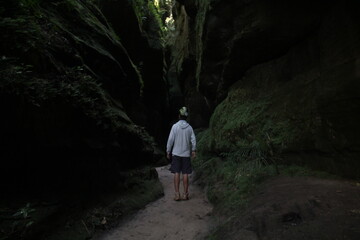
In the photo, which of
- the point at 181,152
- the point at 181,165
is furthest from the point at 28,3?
the point at 181,165

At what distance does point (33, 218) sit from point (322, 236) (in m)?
4.00

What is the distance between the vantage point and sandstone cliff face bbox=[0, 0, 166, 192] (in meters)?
3.76

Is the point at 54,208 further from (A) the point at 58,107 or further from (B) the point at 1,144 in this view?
(A) the point at 58,107

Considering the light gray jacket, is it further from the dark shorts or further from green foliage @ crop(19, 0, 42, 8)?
green foliage @ crop(19, 0, 42, 8)

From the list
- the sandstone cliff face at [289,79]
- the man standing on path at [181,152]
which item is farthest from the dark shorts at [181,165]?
the sandstone cliff face at [289,79]

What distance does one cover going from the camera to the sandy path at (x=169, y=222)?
4.45 metres

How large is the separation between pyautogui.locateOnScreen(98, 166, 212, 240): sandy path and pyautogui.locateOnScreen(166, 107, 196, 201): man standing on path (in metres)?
0.51

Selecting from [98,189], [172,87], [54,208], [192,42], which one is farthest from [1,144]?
[172,87]

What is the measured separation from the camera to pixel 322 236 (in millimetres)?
2506

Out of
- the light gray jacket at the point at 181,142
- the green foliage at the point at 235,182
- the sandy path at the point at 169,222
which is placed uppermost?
the light gray jacket at the point at 181,142

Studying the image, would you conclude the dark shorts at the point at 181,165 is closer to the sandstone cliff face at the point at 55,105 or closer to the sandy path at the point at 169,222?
the sandy path at the point at 169,222

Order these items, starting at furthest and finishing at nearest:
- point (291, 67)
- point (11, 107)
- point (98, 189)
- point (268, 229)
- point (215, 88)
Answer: point (215, 88) → point (291, 67) → point (98, 189) → point (11, 107) → point (268, 229)

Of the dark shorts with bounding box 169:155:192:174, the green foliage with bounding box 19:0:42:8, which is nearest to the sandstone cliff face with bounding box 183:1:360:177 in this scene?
the dark shorts with bounding box 169:155:192:174

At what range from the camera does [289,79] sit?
6.27 metres
